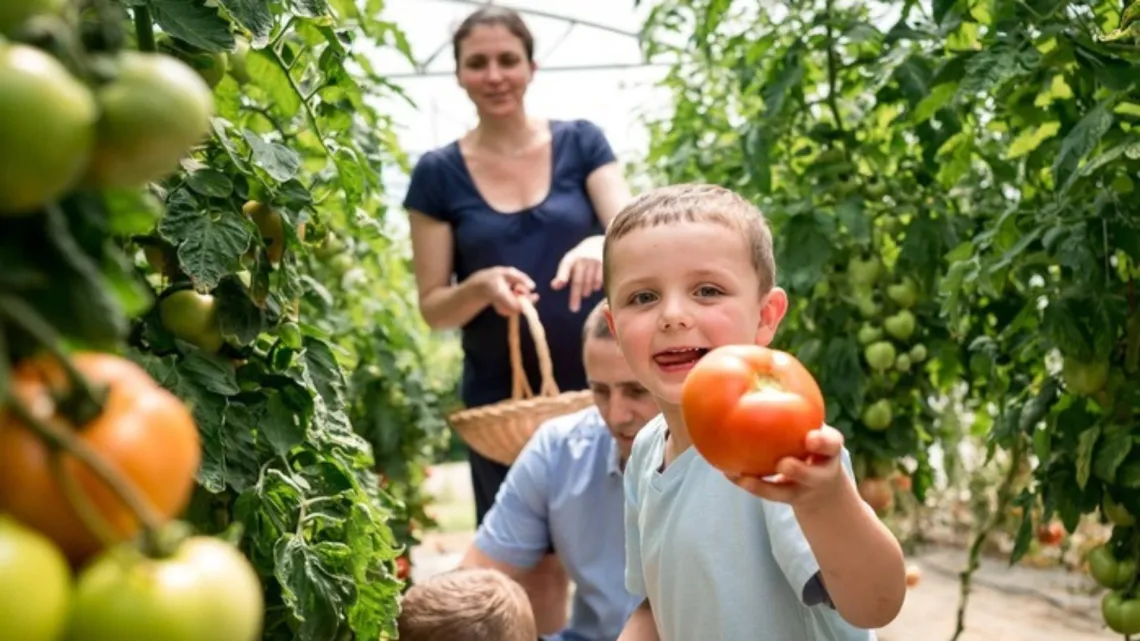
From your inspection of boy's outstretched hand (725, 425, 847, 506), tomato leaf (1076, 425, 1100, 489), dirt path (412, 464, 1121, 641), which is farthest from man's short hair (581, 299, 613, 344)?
dirt path (412, 464, 1121, 641)

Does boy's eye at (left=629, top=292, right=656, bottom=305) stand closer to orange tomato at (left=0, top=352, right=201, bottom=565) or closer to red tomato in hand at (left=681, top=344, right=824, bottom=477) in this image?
red tomato in hand at (left=681, top=344, right=824, bottom=477)

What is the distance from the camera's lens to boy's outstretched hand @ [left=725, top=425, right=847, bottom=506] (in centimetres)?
85

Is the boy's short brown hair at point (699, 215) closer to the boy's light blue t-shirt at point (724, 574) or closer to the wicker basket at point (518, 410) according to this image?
the boy's light blue t-shirt at point (724, 574)

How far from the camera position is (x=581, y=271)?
262 centimetres

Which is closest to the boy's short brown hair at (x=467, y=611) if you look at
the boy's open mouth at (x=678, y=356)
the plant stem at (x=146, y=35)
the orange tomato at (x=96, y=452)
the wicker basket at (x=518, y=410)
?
the wicker basket at (x=518, y=410)

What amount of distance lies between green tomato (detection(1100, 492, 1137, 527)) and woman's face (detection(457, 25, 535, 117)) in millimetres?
1468

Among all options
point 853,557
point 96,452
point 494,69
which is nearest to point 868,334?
point 494,69

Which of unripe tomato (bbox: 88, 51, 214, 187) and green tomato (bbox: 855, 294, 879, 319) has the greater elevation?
unripe tomato (bbox: 88, 51, 214, 187)

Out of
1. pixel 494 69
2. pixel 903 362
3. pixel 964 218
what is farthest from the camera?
pixel 903 362

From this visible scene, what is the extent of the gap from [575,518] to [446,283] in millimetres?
720

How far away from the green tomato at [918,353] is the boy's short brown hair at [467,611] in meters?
1.44

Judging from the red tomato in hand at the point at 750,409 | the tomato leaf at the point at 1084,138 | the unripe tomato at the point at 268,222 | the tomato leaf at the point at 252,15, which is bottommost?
the red tomato in hand at the point at 750,409

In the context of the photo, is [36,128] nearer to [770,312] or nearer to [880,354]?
[770,312]

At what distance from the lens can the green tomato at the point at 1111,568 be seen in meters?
2.49
